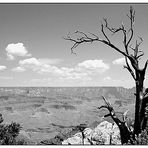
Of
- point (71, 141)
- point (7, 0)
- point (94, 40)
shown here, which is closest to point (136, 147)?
point (94, 40)

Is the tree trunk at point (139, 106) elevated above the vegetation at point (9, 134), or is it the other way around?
the tree trunk at point (139, 106)

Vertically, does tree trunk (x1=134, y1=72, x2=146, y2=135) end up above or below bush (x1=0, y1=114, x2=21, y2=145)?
above

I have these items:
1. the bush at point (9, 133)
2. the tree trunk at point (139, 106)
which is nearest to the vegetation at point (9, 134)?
the bush at point (9, 133)

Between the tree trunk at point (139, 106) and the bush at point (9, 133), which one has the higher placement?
the tree trunk at point (139, 106)

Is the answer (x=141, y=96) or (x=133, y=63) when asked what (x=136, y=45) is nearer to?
(x=133, y=63)

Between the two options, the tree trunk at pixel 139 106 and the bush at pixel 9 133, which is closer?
the tree trunk at pixel 139 106

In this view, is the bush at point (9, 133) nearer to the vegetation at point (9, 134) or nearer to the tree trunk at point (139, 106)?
the vegetation at point (9, 134)

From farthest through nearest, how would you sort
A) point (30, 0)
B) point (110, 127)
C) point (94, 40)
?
point (110, 127) → point (94, 40) → point (30, 0)

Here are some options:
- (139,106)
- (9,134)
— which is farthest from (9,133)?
(139,106)

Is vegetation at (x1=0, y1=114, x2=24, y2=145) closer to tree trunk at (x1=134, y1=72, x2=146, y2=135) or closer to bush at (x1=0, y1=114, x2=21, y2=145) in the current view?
bush at (x1=0, y1=114, x2=21, y2=145)

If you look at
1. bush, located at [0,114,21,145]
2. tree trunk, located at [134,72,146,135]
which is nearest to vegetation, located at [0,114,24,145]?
bush, located at [0,114,21,145]

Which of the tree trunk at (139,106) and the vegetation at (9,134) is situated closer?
the tree trunk at (139,106)
